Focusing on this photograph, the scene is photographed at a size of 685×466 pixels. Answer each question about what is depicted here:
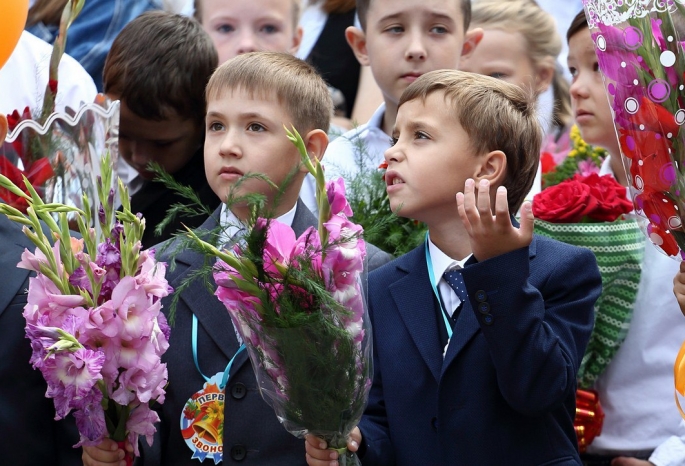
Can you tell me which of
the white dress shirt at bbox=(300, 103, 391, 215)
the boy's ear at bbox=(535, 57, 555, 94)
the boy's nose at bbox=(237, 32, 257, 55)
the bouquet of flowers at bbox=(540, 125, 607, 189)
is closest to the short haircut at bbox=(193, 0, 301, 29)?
the boy's nose at bbox=(237, 32, 257, 55)

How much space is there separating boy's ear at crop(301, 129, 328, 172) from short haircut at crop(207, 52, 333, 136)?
0.10ft

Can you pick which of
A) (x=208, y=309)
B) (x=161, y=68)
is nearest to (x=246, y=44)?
(x=161, y=68)

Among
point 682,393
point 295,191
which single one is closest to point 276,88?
point 295,191

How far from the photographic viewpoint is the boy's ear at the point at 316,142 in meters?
3.60

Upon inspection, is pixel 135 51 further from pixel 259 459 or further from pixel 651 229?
pixel 651 229

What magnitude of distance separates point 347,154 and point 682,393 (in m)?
1.92

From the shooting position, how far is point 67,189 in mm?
3492

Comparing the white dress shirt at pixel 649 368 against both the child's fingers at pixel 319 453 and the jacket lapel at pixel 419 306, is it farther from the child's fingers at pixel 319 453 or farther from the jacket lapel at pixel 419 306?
the child's fingers at pixel 319 453

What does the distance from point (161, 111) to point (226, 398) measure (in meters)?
1.36

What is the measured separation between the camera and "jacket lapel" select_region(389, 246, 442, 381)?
3113 mm

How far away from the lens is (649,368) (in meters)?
3.76

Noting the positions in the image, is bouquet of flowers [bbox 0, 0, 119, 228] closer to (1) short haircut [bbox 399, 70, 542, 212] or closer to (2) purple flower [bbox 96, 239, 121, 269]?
(2) purple flower [bbox 96, 239, 121, 269]

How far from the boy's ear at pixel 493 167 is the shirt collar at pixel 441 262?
9.6 inches

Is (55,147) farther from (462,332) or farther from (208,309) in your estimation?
(462,332)
